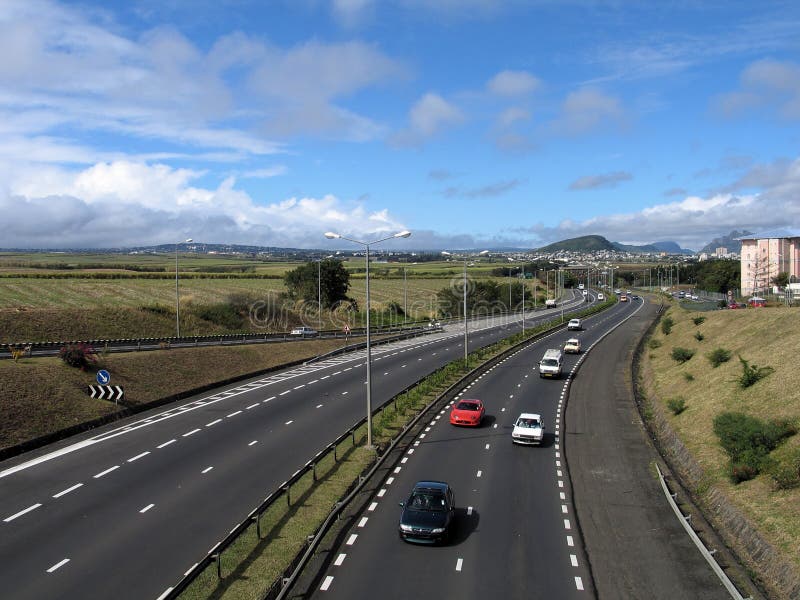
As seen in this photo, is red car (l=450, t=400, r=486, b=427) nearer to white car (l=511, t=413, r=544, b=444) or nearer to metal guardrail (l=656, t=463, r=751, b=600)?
white car (l=511, t=413, r=544, b=444)

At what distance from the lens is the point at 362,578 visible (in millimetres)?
15422

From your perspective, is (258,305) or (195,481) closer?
(195,481)

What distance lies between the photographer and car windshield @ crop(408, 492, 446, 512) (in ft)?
59.8

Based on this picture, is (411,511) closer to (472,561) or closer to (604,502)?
(472,561)

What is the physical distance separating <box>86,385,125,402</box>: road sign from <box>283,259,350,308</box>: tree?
180 feet

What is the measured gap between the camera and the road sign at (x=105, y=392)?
111ft

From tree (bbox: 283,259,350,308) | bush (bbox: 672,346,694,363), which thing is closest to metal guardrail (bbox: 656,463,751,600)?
bush (bbox: 672,346,694,363)

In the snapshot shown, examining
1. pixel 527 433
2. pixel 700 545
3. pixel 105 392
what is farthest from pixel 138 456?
pixel 700 545

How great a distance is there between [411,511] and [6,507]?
12.5 m

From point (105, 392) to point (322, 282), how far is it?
57.1 meters

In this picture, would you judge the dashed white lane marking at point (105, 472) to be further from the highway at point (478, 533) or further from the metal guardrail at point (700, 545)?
the metal guardrail at point (700, 545)

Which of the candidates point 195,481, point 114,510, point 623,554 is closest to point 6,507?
point 114,510

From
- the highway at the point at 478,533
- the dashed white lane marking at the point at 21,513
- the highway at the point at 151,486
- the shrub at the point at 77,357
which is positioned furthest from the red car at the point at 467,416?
the shrub at the point at 77,357

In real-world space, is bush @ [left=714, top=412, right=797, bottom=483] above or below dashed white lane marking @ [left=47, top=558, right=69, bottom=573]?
above
